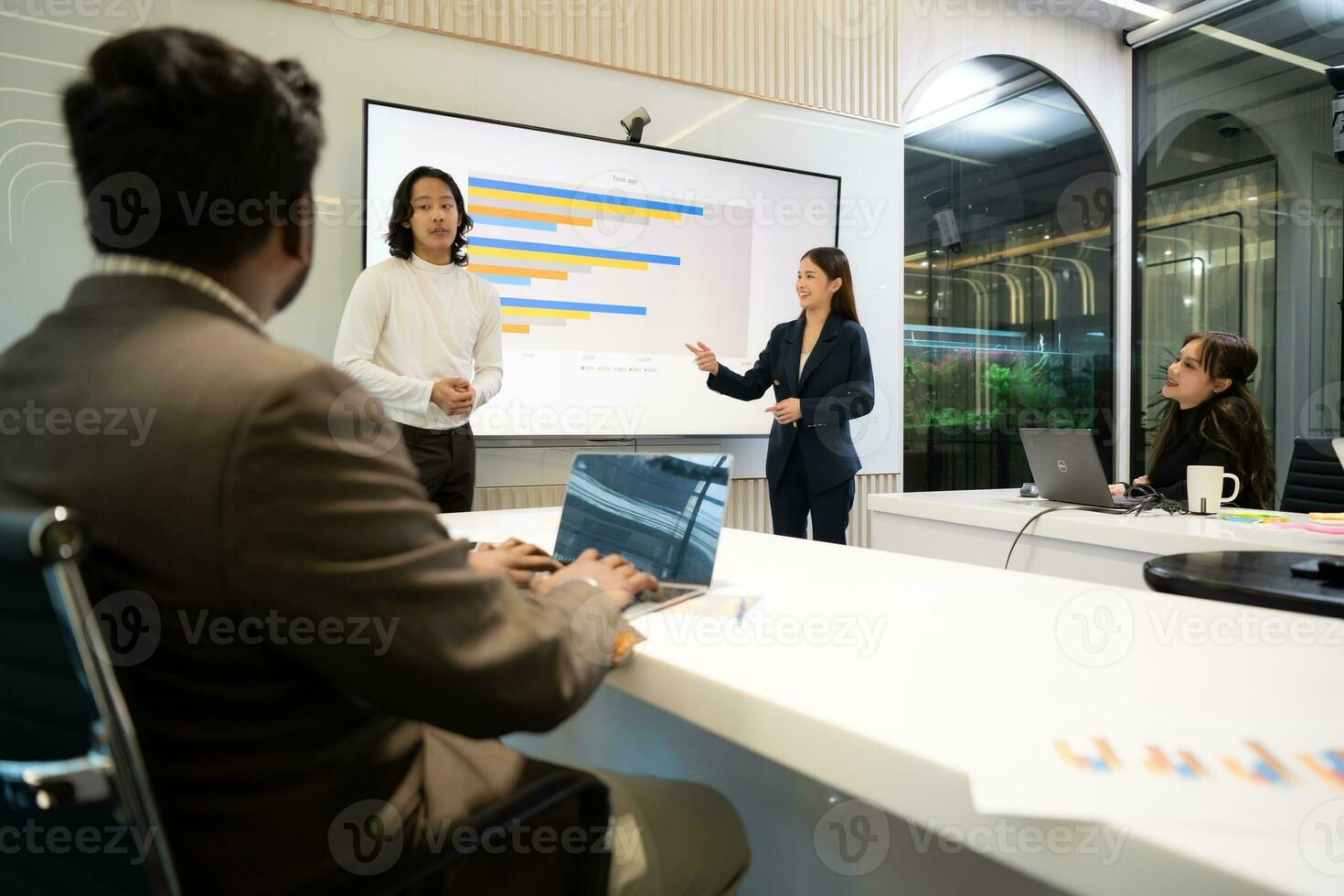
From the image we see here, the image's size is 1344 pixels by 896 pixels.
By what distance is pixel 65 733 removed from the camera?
21.2 inches

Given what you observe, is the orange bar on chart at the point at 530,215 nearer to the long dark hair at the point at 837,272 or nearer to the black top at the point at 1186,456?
the long dark hair at the point at 837,272

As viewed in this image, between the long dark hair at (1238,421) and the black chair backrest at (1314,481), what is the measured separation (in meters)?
0.24

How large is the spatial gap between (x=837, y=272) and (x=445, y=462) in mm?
→ 1752

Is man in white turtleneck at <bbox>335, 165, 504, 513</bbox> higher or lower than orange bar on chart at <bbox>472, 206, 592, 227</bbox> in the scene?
lower

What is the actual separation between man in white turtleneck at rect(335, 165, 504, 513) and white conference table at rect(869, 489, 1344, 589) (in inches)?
58.5

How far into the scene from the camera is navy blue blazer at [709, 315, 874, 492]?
3.40 metres

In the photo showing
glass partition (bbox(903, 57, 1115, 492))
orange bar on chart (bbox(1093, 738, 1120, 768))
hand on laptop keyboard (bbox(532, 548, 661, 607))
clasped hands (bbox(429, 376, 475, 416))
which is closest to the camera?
orange bar on chart (bbox(1093, 738, 1120, 768))

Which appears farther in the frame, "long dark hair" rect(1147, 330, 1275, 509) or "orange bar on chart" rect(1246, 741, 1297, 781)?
"long dark hair" rect(1147, 330, 1275, 509)

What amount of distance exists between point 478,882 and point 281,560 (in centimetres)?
34

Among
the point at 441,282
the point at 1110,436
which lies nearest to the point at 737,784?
the point at 441,282

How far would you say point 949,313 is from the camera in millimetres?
5215

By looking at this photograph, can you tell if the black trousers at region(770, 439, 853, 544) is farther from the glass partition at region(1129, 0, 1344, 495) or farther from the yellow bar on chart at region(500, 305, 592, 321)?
the glass partition at region(1129, 0, 1344, 495)

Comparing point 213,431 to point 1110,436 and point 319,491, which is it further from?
point 1110,436

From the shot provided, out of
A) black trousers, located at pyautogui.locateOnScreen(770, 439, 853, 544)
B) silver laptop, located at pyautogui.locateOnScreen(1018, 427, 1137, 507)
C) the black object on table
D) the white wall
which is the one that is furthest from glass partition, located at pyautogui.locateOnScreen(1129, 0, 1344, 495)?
the black object on table
